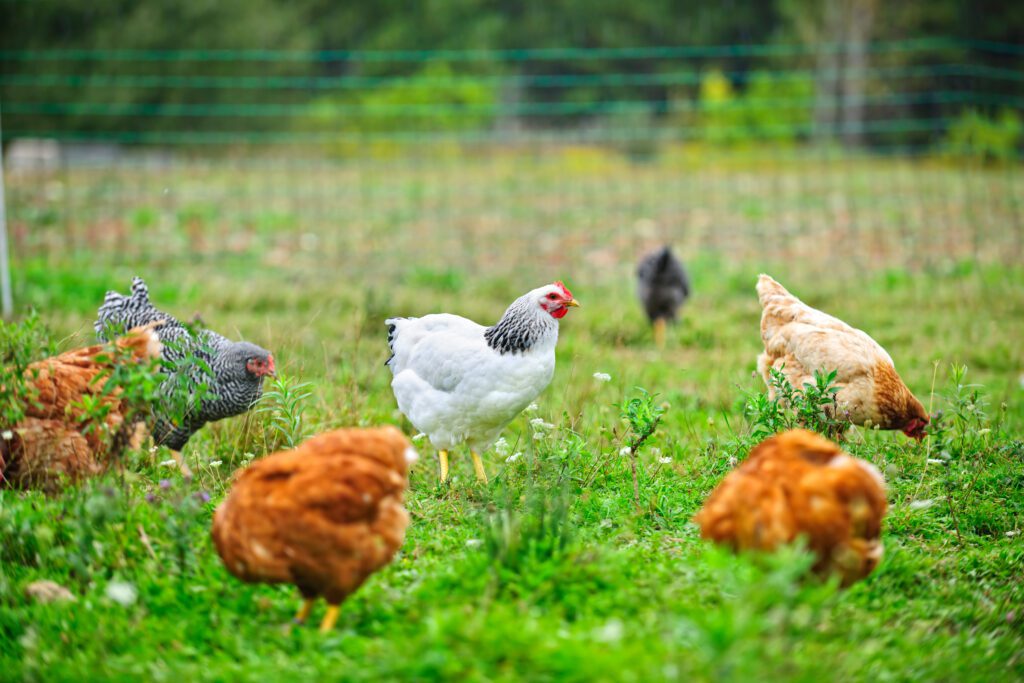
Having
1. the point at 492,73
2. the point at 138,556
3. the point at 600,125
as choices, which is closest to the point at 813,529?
the point at 138,556

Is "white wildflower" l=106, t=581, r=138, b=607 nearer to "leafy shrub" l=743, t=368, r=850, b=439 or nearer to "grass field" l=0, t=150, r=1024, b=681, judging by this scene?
"grass field" l=0, t=150, r=1024, b=681

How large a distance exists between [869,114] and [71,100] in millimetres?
15375

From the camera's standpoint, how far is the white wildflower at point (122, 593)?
274cm

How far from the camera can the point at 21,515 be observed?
129 inches

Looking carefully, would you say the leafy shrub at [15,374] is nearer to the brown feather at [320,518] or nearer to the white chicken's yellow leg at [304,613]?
the brown feather at [320,518]

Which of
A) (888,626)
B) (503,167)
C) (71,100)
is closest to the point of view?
(888,626)

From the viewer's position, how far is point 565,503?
3.42 metres

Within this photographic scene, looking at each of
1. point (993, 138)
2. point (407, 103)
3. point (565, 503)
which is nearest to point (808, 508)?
point (565, 503)

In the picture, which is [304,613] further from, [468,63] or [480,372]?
[468,63]

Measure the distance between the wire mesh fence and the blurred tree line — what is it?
0.09m

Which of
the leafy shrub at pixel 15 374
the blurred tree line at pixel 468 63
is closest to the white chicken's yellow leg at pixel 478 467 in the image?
the leafy shrub at pixel 15 374

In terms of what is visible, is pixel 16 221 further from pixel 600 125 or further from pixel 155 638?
pixel 600 125

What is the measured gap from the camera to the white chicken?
12.7 ft

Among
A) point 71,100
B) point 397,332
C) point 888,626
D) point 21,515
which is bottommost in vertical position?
point 888,626
